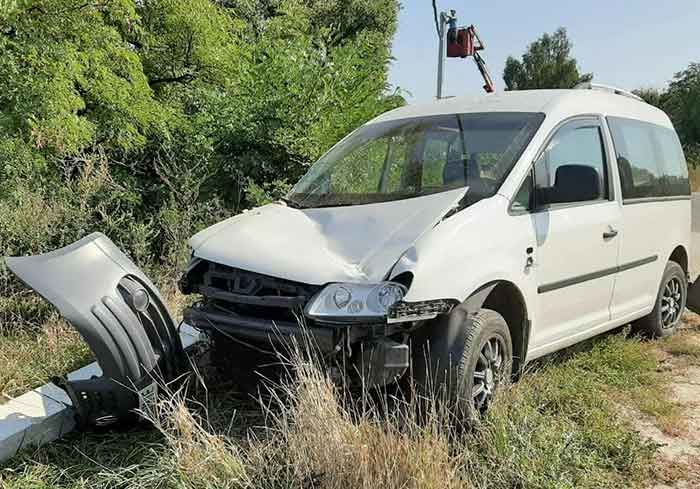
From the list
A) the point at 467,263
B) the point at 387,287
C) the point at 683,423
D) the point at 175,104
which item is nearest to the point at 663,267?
the point at 683,423

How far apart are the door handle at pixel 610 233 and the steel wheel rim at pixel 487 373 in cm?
139

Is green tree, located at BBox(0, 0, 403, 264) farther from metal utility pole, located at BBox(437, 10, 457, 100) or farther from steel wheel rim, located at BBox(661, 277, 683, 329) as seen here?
steel wheel rim, located at BBox(661, 277, 683, 329)

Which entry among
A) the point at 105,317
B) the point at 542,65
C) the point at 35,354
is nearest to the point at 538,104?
the point at 105,317

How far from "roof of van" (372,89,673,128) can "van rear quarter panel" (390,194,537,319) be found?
37.2 inches

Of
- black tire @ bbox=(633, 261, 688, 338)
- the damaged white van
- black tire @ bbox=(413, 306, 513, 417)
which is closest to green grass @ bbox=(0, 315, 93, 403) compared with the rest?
the damaged white van

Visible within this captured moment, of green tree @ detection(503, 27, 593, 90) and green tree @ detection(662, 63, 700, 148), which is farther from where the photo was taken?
green tree @ detection(503, 27, 593, 90)

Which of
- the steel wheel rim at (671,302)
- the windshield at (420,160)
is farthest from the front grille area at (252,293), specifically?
the steel wheel rim at (671,302)

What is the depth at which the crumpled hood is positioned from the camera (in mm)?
3312

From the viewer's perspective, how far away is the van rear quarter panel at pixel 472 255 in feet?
10.6

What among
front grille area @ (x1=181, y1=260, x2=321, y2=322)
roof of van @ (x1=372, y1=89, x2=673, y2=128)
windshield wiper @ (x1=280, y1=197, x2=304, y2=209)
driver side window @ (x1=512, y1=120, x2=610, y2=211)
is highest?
roof of van @ (x1=372, y1=89, x2=673, y2=128)

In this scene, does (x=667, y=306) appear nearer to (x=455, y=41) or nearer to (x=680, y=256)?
(x=680, y=256)

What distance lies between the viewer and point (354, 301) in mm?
3182

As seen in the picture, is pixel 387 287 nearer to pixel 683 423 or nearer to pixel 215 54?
pixel 683 423

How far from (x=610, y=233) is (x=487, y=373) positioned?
64.9 inches
